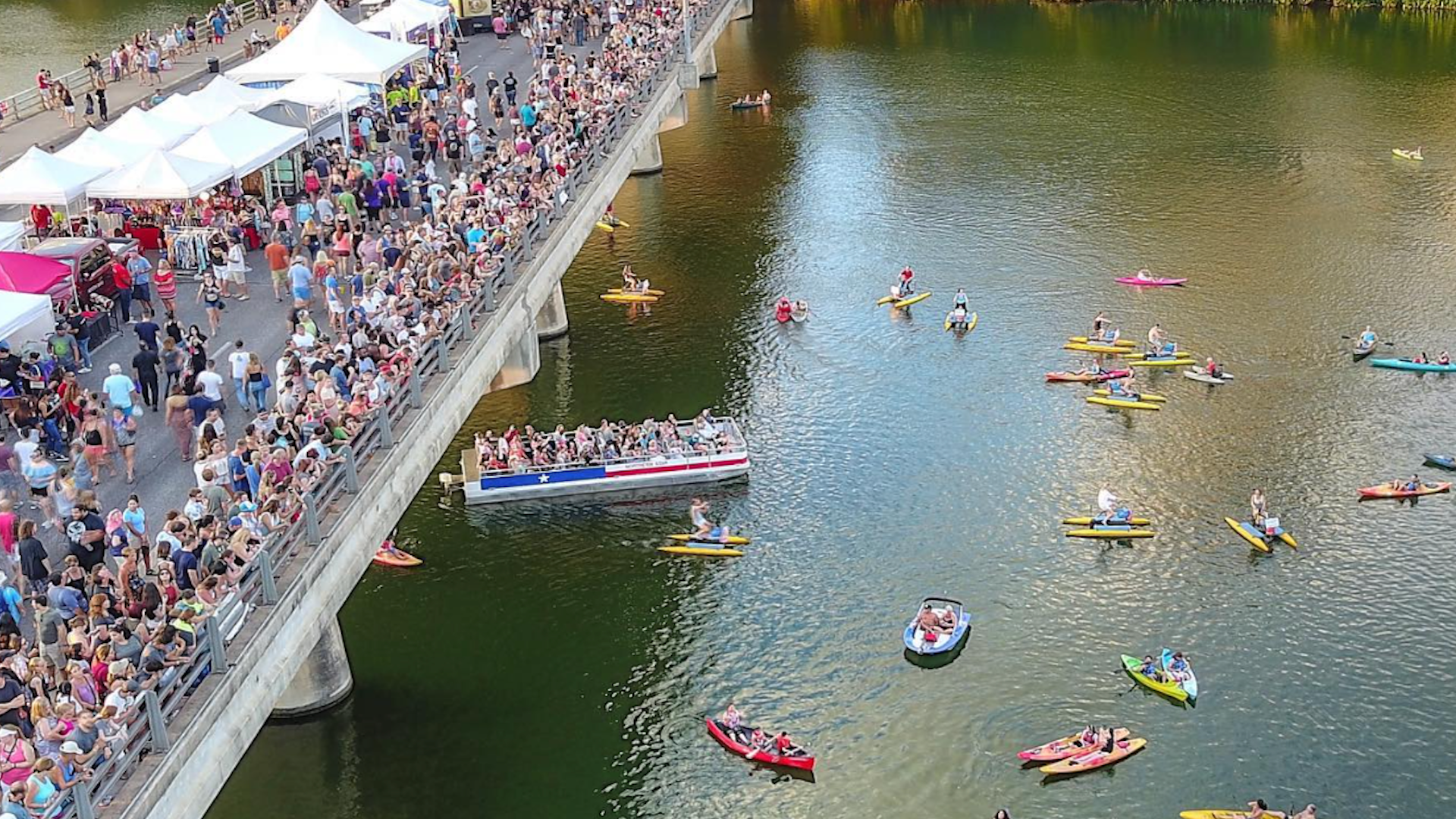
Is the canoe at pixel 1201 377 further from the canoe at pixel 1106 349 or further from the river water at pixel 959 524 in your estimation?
the canoe at pixel 1106 349

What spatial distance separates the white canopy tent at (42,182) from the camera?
122ft

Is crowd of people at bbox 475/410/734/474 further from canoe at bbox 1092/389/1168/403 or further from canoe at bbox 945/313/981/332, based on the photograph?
canoe at bbox 945/313/981/332

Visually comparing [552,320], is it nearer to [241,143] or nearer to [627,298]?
[627,298]

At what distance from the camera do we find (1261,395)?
5181 centimetres

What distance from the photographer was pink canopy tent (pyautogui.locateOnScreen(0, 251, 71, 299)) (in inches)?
1267

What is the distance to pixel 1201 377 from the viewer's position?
174 feet

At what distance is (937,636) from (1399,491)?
50.7ft

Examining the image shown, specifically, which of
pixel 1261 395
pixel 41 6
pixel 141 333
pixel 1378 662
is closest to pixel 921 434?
pixel 1261 395

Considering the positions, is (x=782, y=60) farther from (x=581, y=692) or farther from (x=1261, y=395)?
(x=581, y=692)

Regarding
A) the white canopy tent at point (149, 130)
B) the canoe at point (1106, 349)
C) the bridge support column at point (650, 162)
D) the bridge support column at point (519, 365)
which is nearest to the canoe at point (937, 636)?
the bridge support column at point (519, 365)

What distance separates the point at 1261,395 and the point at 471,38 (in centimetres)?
3838

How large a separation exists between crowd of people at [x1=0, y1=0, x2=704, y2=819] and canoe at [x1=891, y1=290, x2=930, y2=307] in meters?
13.8

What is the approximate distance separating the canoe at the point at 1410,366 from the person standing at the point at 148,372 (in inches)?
1524

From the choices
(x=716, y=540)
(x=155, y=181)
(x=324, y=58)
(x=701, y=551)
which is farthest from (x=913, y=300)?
(x=155, y=181)
